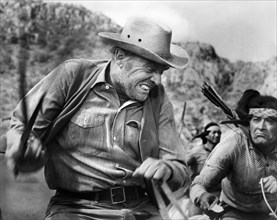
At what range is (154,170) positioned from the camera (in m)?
4.90

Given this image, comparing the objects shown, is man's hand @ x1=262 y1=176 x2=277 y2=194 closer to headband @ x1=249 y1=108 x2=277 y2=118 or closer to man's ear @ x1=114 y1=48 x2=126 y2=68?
headband @ x1=249 y1=108 x2=277 y2=118

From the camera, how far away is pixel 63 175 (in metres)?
5.32

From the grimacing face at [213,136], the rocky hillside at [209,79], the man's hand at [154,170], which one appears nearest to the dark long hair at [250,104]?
the man's hand at [154,170]

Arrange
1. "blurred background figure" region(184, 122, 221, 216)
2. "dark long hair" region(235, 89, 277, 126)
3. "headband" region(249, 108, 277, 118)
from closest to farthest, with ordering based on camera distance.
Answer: "headband" region(249, 108, 277, 118) → "dark long hair" region(235, 89, 277, 126) → "blurred background figure" region(184, 122, 221, 216)

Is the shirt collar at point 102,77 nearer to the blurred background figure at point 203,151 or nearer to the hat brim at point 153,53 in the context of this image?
the hat brim at point 153,53

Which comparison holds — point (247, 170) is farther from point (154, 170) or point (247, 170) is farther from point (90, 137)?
point (154, 170)

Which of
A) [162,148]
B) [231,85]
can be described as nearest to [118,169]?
[162,148]

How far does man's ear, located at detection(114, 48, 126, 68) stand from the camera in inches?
216

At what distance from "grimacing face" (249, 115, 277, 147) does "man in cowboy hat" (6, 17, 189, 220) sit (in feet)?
7.73

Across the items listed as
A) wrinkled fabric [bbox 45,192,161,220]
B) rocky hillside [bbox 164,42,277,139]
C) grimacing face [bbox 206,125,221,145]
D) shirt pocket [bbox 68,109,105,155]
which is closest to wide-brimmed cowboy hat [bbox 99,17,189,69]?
shirt pocket [bbox 68,109,105,155]

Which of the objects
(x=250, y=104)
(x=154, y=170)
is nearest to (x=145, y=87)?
(x=154, y=170)

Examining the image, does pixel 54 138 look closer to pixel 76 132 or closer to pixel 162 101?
pixel 76 132

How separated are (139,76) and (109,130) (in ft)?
1.30

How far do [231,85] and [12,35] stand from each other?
72608 millimetres
